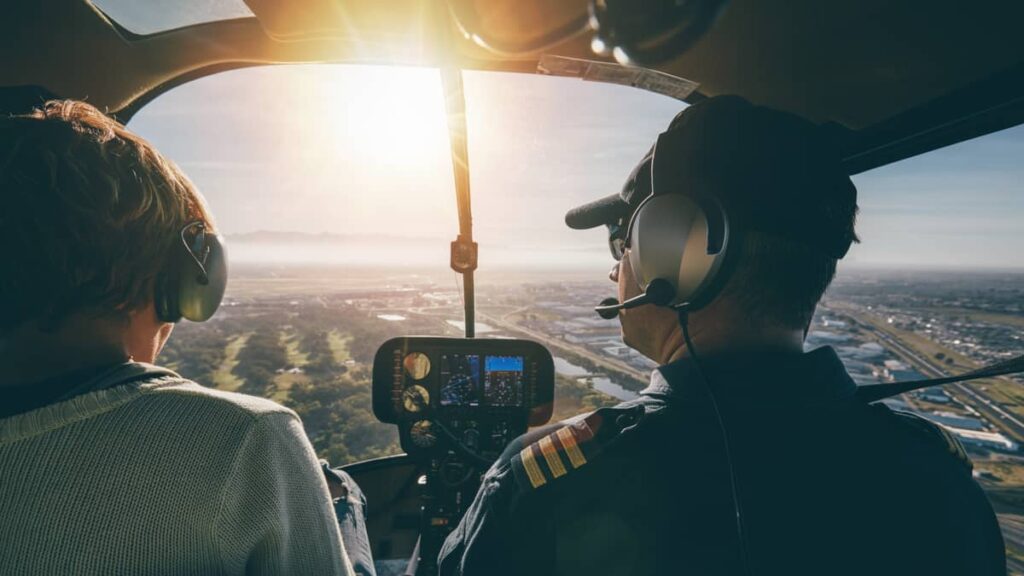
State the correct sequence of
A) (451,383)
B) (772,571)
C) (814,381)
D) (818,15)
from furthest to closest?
(451,383)
(818,15)
(814,381)
(772,571)

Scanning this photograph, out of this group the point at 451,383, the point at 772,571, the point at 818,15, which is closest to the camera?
the point at 772,571

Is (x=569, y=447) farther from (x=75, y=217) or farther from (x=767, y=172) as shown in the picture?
(x=75, y=217)

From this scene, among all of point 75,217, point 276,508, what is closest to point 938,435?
point 276,508

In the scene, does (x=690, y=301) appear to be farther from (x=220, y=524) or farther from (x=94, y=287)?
(x=94, y=287)

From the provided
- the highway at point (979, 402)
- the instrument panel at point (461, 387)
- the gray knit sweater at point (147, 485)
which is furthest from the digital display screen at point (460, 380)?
the highway at point (979, 402)

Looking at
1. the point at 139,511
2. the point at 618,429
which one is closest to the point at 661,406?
the point at 618,429

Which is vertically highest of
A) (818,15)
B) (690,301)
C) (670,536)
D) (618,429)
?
(818,15)

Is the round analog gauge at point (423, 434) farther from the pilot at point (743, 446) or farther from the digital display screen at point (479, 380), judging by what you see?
the pilot at point (743, 446)
